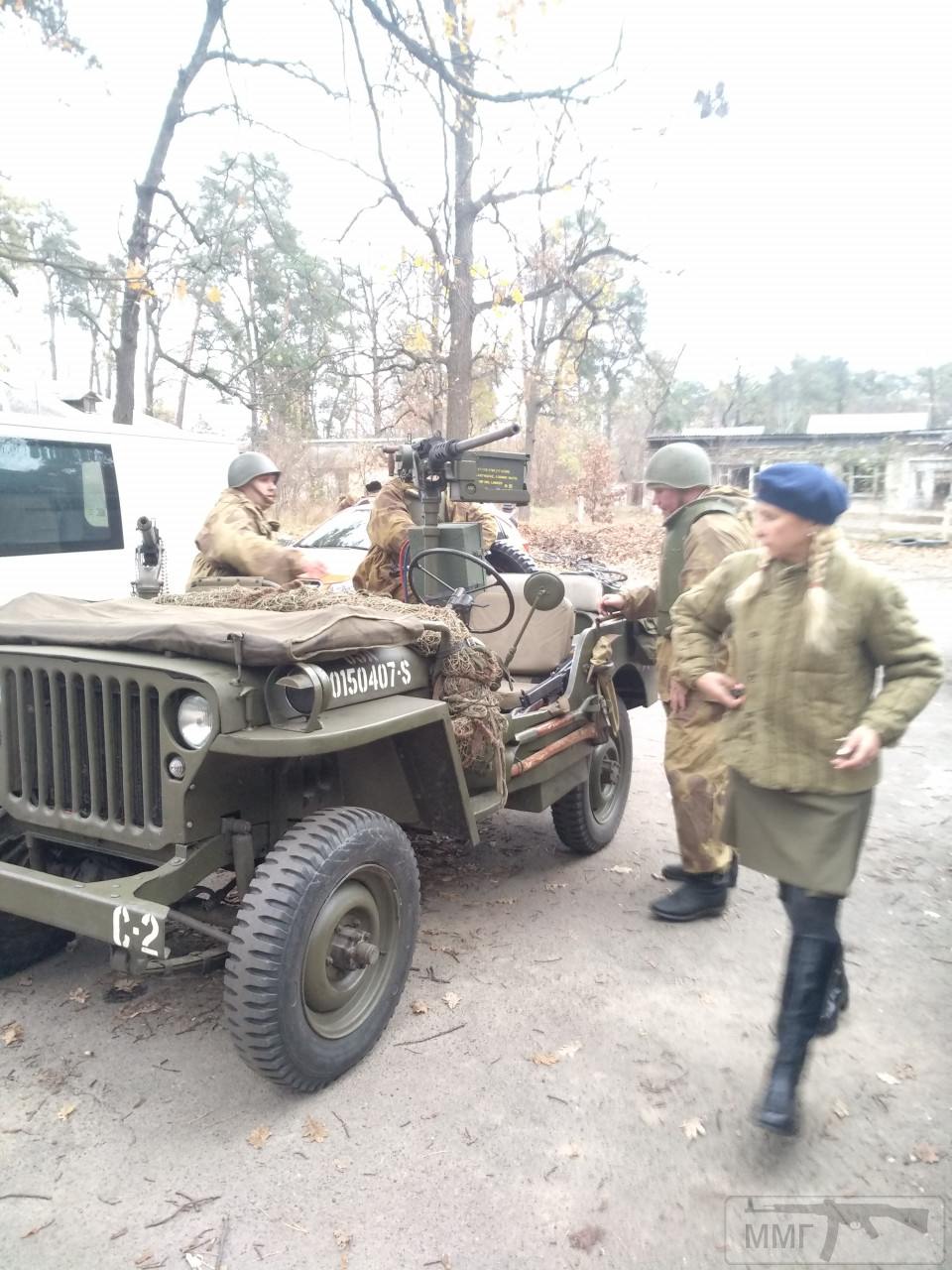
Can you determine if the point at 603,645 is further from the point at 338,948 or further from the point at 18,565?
the point at 18,565

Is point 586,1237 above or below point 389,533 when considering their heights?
below

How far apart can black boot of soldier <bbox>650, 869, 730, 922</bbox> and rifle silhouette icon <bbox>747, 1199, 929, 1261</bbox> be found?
5.53 ft

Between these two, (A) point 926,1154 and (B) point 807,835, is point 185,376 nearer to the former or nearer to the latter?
(B) point 807,835

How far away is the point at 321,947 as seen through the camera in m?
2.80

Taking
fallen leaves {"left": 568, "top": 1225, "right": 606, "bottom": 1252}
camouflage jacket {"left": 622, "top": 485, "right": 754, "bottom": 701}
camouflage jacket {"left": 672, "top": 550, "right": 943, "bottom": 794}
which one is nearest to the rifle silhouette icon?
fallen leaves {"left": 568, "top": 1225, "right": 606, "bottom": 1252}

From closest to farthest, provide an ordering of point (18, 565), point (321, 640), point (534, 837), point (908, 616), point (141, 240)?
point (908, 616) → point (321, 640) → point (534, 837) → point (18, 565) → point (141, 240)

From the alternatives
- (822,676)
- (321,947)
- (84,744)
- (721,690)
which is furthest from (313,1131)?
(822,676)

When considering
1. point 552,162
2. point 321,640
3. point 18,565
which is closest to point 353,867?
point 321,640

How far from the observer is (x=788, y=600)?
2.67m

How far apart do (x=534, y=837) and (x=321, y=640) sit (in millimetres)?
2814

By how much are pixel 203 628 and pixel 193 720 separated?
274mm

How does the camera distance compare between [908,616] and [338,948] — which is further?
[338,948]

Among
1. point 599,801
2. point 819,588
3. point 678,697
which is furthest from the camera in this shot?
point 599,801

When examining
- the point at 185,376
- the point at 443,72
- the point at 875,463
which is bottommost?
the point at 875,463
